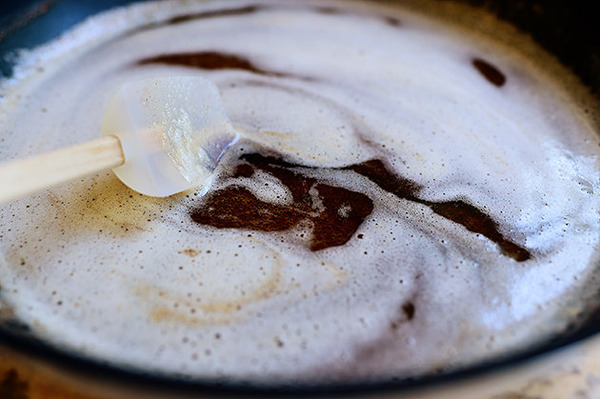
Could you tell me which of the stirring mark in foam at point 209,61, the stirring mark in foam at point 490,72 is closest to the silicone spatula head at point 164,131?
the stirring mark in foam at point 209,61

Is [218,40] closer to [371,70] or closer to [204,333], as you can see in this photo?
[371,70]

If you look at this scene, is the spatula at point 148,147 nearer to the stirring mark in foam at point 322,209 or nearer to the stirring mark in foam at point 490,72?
the stirring mark in foam at point 322,209

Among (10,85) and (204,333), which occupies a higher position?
(10,85)

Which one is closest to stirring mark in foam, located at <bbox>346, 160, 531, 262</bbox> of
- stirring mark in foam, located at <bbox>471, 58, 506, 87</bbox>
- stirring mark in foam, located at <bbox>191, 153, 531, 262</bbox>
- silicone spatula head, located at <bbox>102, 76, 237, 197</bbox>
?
stirring mark in foam, located at <bbox>191, 153, 531, 262</bbox>

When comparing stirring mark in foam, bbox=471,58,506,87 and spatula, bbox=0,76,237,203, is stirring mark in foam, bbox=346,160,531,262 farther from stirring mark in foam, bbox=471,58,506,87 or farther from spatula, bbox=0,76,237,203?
stirring mark in foam, bbox=471,58,506,87

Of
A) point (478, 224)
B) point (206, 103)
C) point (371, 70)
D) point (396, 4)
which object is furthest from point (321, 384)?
point (396, 4)

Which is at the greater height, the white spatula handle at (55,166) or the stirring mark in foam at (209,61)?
the stirring mark in foam at (209,61)
